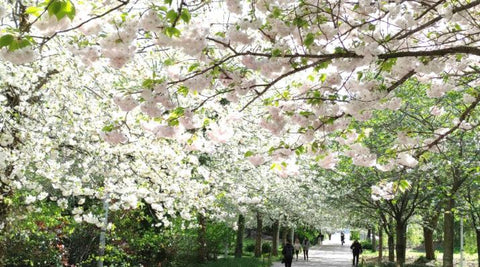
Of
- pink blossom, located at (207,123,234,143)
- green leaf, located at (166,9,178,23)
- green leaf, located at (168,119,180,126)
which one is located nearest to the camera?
green leaf, located at (166,9,178,23)

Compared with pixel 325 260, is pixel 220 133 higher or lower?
higher

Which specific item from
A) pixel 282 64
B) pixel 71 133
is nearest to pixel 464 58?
pixel 282 64

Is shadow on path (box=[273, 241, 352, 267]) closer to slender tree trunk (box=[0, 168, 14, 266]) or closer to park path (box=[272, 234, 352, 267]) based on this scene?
park path (box=[272, 234, 352, 267])

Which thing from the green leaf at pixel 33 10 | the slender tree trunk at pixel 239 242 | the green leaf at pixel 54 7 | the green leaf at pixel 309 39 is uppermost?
the green leaf at pixel 309 39

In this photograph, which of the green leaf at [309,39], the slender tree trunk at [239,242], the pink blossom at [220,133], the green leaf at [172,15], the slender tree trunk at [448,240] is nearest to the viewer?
the green leaf at [172,15]

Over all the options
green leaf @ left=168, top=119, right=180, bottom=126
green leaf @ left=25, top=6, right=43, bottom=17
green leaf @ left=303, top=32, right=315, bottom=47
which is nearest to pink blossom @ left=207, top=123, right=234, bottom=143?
green leaf @ left=168, top=119, right=180, bottom=126

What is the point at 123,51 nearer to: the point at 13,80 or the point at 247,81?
the point at 247,81

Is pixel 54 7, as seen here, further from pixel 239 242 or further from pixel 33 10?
pixel 239 242

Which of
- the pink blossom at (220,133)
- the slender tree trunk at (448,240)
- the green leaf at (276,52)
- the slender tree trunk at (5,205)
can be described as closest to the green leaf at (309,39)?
the green leaf at (276,52)

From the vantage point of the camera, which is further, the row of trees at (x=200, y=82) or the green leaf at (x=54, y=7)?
the row of trees at (x=200, y=82)

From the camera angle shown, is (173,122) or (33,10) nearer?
(33,10)

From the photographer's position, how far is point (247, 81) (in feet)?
16.6

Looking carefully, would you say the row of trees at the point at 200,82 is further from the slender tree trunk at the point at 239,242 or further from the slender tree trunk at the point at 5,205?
the slender tree trunk at the point at 239,242

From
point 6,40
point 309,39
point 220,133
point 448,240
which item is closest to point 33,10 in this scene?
point 6,40
